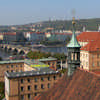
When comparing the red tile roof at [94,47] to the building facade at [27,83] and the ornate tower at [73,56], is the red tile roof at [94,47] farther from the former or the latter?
the ornate tower at [73,56]

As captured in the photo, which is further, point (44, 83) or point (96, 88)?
point (44, 83)

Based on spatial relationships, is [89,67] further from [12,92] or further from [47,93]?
[47,93]

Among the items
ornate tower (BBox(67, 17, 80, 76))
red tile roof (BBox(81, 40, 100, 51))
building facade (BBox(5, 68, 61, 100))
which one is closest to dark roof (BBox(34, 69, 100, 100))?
ornate tower (BBox(67, 17, 80, 76))

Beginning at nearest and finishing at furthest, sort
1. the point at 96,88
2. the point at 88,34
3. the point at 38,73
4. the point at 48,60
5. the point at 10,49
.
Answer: the point at 96,88, the point at 38,73, the point at 48,60, the point at 88,34, the point at 10,49

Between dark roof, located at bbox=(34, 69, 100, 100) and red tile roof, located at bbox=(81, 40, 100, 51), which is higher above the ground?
dark roof, located at bbox=(34, 69, 100, 100)

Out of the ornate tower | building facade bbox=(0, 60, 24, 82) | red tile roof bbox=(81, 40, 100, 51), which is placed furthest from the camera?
building facade bbox=(0, 60, 24, 82)

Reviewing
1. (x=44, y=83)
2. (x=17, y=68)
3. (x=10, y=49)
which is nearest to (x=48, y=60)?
(x=17, y=68)

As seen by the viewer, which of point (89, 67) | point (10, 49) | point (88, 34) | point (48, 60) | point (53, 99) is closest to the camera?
point (53, 99)

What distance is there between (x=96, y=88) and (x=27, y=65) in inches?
998

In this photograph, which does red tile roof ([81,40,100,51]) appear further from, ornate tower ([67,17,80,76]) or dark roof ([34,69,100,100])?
dark roof ([34,69,100,100])

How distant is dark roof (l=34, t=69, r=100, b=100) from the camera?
693 cm

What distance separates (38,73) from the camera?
23422 mm

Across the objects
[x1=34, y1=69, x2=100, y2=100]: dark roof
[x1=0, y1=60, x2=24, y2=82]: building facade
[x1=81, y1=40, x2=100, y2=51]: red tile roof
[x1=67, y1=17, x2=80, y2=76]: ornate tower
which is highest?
[x1=67, y1=17, x2=80, y2=76]: ornate tower

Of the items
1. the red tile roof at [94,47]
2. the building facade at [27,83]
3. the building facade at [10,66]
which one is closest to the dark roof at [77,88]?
the building facade at [27,83]
